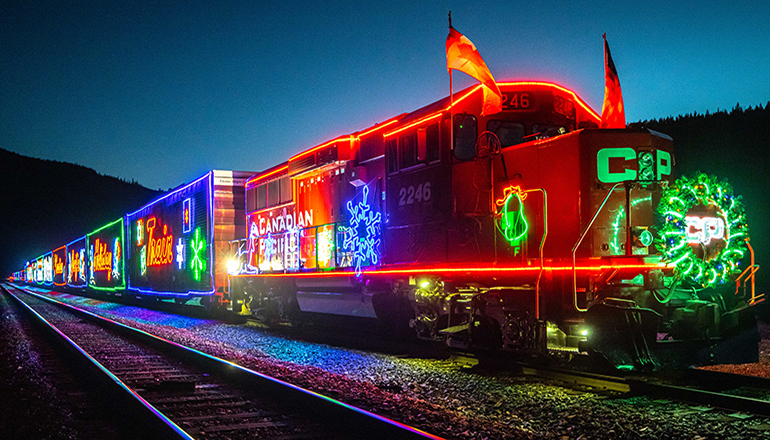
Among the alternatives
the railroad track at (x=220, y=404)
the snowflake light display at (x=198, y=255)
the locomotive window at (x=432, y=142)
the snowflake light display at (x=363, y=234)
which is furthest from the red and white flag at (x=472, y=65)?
the snowflake light display at (x=198, y=255)

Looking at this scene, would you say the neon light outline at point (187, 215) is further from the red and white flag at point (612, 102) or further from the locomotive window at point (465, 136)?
the red and white flag at point (612, 102)

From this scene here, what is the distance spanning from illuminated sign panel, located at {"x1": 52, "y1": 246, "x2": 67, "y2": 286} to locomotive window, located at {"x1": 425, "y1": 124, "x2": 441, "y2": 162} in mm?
47857

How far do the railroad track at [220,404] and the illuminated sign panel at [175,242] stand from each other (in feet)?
22.0

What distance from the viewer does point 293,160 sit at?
12.4 m

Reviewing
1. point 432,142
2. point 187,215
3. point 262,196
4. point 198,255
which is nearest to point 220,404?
point 432,142

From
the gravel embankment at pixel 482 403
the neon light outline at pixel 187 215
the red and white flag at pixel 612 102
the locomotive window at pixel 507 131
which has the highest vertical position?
the red and white flag at pixel 612 102

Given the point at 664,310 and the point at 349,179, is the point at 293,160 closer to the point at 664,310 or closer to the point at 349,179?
the point at 349,179

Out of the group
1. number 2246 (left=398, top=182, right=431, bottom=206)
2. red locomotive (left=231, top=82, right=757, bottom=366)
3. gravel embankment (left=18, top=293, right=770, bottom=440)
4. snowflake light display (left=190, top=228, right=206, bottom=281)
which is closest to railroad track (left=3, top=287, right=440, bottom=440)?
gravel embankment (left=18, top=293, right=770, bottom=440)

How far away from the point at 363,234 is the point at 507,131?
3.33 meters

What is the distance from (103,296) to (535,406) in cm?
3614

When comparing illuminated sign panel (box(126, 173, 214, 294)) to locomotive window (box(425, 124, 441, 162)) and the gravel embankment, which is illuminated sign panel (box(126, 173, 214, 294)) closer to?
the gravel embankment

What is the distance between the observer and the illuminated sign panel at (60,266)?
5053cm

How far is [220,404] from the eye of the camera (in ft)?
19.7

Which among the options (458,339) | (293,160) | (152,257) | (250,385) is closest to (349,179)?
(293,160)
